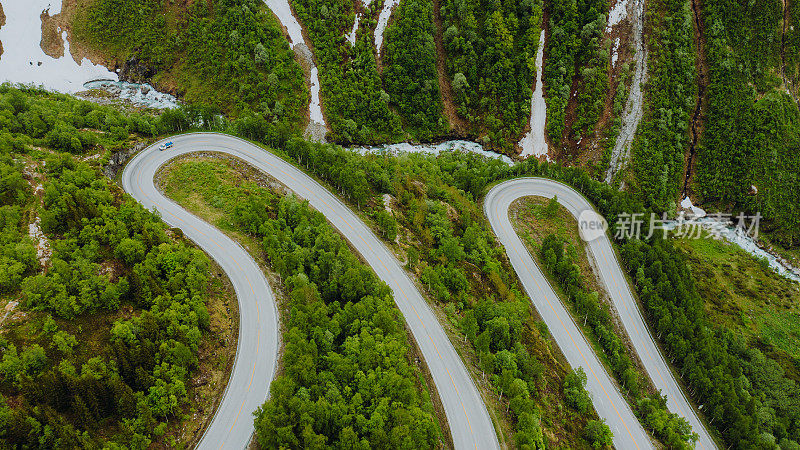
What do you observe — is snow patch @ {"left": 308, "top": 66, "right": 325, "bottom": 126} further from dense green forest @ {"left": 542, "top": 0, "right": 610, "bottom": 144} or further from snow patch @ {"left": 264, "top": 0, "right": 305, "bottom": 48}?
dense green forest @ {"left": 542, "top": 0, "right": 610, "bottom": 144}

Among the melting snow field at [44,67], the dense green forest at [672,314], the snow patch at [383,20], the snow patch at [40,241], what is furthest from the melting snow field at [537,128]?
the snow patch at [40,241]

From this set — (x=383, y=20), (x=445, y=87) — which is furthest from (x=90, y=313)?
(x=383, y=20)

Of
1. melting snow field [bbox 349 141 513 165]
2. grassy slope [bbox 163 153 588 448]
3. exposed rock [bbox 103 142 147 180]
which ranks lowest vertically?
grassy slope [bbox 163 153 588 448]

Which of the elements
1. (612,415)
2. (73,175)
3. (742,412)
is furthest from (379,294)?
(742,412)

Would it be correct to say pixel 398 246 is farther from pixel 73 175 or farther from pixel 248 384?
pixel 73 175

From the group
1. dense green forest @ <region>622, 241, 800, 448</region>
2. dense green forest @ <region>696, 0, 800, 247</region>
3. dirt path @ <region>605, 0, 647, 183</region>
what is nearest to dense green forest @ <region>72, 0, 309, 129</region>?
dirt path @ <region>605, 0, 647, 183</region>
